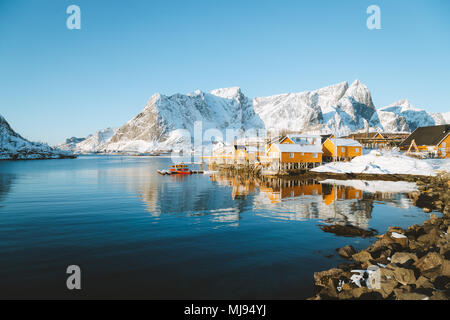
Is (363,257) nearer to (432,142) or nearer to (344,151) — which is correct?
(344,151)

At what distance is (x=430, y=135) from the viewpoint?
5991cm

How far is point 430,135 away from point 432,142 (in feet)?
12.2

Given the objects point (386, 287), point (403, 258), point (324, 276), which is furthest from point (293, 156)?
point (386, 287)

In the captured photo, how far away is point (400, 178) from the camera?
42.5 meters

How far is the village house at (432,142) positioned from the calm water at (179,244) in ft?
123

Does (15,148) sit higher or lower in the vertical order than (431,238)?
higher

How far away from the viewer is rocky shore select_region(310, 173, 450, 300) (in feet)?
27.5

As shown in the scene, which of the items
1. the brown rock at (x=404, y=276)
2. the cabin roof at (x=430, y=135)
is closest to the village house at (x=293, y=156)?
the cabin roof at (x=430, y=135)

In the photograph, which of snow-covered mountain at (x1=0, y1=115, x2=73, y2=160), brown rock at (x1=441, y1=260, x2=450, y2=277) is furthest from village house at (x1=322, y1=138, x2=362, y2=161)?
snow-covered mountain at (x1=0, y1=115, x2=73, y2=160)

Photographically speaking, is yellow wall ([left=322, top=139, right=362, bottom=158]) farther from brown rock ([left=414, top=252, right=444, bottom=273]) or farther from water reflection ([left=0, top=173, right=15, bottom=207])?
water reflection ([left=0, top=173, right=15, bottom=207])
